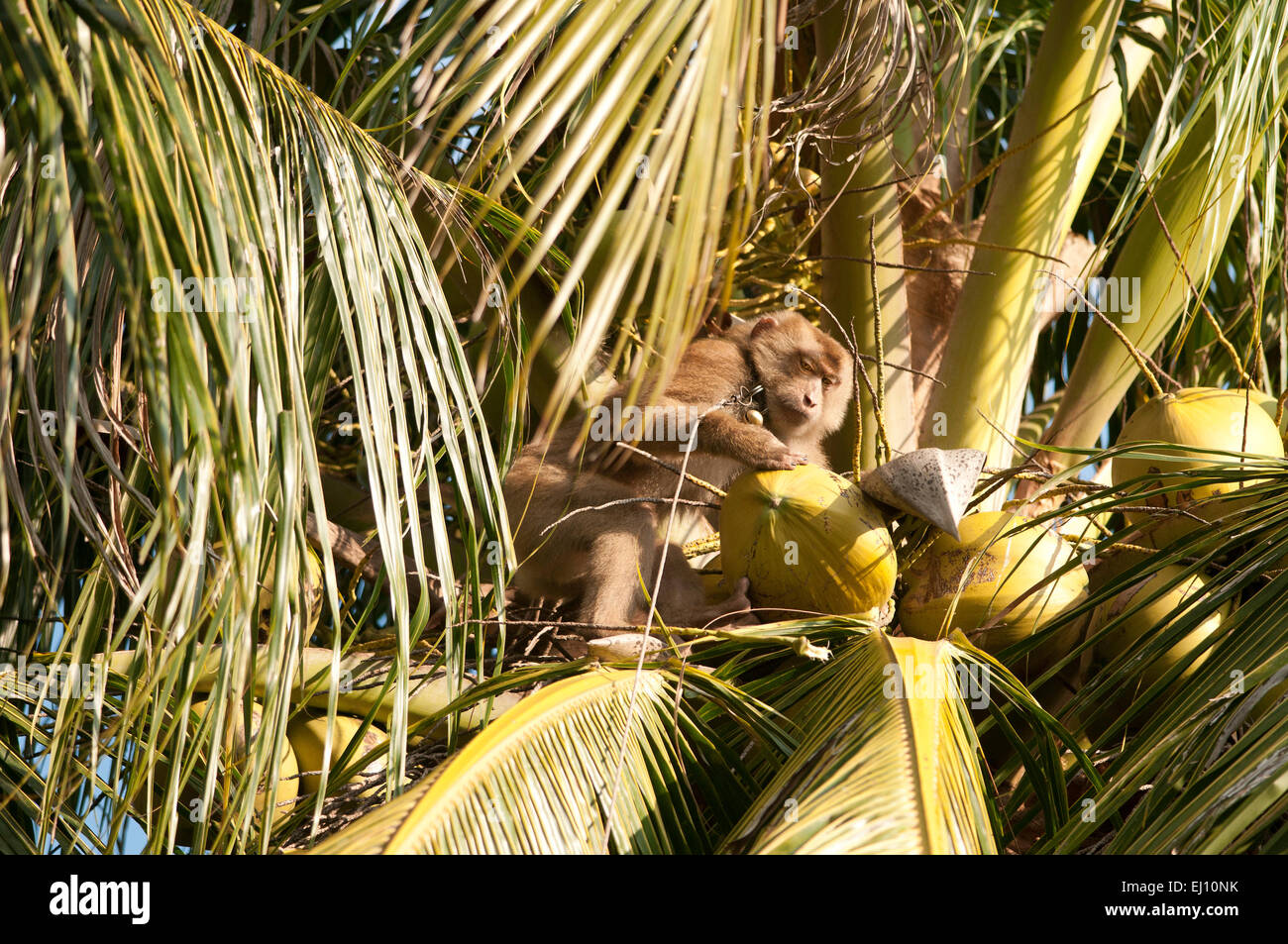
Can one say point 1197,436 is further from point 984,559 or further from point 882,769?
point 882,769

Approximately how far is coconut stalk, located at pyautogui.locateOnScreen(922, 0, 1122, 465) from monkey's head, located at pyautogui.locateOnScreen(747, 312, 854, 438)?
55 cm

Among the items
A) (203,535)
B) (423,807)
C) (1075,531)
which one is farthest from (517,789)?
(1075,531)

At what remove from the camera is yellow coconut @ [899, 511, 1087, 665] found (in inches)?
120

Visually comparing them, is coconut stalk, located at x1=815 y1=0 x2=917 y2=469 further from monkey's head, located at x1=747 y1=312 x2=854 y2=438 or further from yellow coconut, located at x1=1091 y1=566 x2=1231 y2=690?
yellow coconut, located at x1=1091 y1=566 x2=1231 y2=690

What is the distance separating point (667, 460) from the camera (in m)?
3.94

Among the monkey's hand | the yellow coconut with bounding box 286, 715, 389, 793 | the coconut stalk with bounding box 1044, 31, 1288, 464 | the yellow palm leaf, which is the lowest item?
the yellow coconut with bounding box 286, 715, 389, 793

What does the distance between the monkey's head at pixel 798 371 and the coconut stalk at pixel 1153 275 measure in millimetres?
791

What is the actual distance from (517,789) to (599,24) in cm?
121

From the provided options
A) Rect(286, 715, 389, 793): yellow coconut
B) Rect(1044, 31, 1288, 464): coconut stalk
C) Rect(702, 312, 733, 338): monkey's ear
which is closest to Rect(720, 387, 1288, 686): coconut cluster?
Rect(1044, 31, 1288, 464): coconut stalk

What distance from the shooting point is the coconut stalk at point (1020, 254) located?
379cm

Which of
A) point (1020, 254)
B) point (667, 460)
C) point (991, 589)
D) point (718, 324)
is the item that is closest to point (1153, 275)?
point (1020, 254)

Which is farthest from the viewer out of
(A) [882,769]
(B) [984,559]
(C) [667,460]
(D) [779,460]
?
(C) [667,460]

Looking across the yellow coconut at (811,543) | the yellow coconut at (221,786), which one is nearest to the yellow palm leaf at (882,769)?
the yellow coconut at (811,543)

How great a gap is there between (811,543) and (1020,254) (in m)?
1.35
